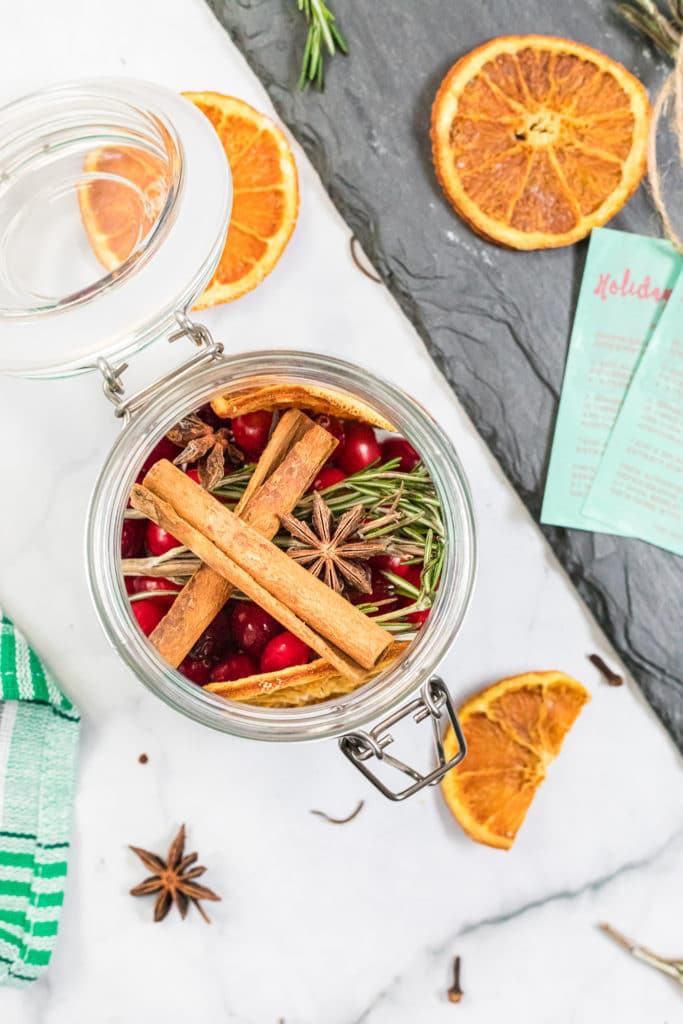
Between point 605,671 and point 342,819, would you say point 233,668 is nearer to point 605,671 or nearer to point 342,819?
point 342,819

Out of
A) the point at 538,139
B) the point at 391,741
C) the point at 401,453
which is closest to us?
the point at 391,741

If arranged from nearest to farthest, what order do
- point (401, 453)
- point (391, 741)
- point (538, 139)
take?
point (391, 741)
point (401, 453)
point (538, 139)

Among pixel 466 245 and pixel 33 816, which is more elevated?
pixel 466 245

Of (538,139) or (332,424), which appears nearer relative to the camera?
(332,424)

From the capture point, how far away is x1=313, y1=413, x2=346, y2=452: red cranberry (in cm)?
78

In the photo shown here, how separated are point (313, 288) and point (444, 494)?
0.33m

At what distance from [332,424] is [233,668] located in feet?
0.77

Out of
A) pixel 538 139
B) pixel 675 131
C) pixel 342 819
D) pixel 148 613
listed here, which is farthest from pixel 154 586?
pixel 675 131

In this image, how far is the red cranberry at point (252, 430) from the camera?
0.76 meters

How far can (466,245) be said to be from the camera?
94 centimetres

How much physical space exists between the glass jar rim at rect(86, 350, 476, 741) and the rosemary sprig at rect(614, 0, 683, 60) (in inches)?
22.1

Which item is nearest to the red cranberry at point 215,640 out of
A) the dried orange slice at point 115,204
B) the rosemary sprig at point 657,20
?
the dried orange slice at point 115,204

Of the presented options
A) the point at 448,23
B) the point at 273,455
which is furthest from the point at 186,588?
the point at 448,23

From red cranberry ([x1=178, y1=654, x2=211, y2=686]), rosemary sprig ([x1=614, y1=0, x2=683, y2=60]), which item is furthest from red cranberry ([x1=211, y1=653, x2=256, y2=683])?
rosemary sprig ([x1=614, y1=0, x2=683, y2=60])
